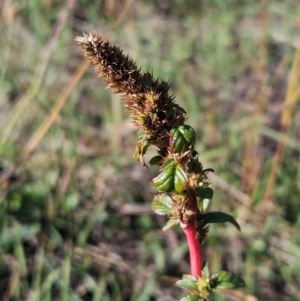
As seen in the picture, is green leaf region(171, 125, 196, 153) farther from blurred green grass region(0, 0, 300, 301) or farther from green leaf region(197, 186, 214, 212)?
blurred green grass region(0, 0, 300, 301)

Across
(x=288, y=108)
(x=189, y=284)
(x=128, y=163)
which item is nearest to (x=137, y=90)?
(x=189, y=284)

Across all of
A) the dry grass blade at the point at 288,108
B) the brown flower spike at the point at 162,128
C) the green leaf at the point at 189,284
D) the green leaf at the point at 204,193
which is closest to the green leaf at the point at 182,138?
the brown flower spike at the point at 162,128

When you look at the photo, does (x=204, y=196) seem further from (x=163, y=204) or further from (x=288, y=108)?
(x=288, y=108)

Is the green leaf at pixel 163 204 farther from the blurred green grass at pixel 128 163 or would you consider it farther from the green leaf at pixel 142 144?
the blurred green grass at pixel 128 163

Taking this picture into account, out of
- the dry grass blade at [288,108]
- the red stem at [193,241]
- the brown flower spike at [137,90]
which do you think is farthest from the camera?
the dry grass blade at [288,108]

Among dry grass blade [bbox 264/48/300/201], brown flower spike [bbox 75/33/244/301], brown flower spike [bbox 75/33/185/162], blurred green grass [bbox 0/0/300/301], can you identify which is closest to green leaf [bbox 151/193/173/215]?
brown flower spike [bbox 75/33/244/301]

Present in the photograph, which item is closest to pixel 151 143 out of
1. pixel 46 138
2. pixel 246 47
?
pixel 46 138

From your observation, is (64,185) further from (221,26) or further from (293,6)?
(293,6)
